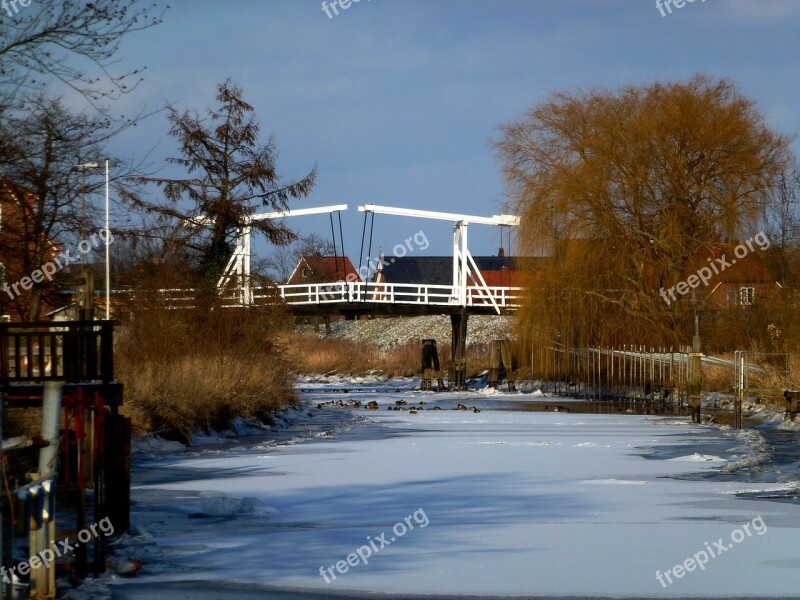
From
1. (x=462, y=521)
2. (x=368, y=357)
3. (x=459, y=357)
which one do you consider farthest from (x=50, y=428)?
(x=368, y=357)

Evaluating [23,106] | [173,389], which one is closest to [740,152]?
[173,389]

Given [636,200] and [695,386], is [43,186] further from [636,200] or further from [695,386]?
[636,200]

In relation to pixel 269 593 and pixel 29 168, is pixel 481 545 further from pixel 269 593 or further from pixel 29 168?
pixel 29 168

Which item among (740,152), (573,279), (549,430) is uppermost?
(740,152)

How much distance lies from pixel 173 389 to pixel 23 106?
935 centimetres

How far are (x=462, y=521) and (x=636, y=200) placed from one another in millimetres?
28348

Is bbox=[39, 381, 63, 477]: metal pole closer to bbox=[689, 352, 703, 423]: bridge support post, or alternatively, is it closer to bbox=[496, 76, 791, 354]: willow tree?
bbox=[689, 352, 703, 423]: bridge support post

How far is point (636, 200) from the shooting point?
1480 inches

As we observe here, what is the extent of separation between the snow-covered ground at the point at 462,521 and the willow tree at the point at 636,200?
61.4 feet

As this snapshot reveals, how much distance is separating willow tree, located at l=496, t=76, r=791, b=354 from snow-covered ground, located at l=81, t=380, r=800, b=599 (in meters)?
18.7

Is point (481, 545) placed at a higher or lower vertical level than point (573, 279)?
lower

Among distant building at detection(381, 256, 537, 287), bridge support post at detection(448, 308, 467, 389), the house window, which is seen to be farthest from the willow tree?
distant building at detection(381, 256, 537, 287)

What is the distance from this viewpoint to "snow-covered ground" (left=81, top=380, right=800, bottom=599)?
8.00 metres

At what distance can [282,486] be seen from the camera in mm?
13273
